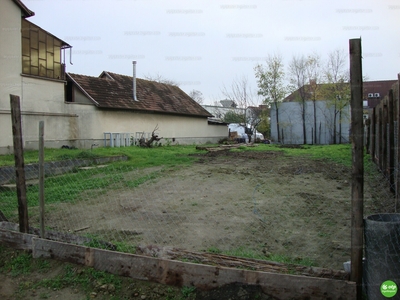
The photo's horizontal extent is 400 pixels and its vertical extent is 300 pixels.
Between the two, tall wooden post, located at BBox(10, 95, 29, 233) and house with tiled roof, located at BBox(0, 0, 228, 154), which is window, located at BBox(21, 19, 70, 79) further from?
tall wooden post, located at BBox(10, 95, 29, 233)

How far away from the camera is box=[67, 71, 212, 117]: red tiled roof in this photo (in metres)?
21.7

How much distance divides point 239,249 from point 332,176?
6.53 m

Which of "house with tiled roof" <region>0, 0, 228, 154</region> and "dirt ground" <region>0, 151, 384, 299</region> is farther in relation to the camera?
"house with tiled roof" <region>0, 0, 228, 154</region>

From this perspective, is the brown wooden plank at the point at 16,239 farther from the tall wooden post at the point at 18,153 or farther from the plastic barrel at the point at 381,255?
the plastic barrel at the point at 381,255

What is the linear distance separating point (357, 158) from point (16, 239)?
163 inches

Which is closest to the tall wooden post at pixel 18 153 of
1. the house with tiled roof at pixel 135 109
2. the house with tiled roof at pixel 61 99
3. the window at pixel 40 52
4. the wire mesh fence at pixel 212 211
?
the wire mesh fence at pixel 212 211

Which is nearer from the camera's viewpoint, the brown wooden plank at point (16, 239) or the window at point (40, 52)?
the brown wooden plank at point (16, 239)

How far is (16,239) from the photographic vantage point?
14.5 ft

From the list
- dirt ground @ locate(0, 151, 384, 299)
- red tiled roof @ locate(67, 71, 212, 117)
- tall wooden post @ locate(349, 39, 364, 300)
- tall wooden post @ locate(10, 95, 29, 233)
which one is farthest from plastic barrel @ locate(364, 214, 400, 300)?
red tiled roof @ locate(67, 71, 212, 117)

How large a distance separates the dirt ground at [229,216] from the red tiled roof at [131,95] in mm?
13441

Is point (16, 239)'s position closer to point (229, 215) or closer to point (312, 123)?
point (229, 215)

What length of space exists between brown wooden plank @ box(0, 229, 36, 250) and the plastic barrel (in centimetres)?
381

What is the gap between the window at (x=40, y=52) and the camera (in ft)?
56.5

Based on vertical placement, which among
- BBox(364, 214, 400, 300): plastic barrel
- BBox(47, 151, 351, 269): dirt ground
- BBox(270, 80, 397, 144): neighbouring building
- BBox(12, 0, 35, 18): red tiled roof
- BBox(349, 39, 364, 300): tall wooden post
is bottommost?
BBox(47, 151, 351, 269): dirt ground
